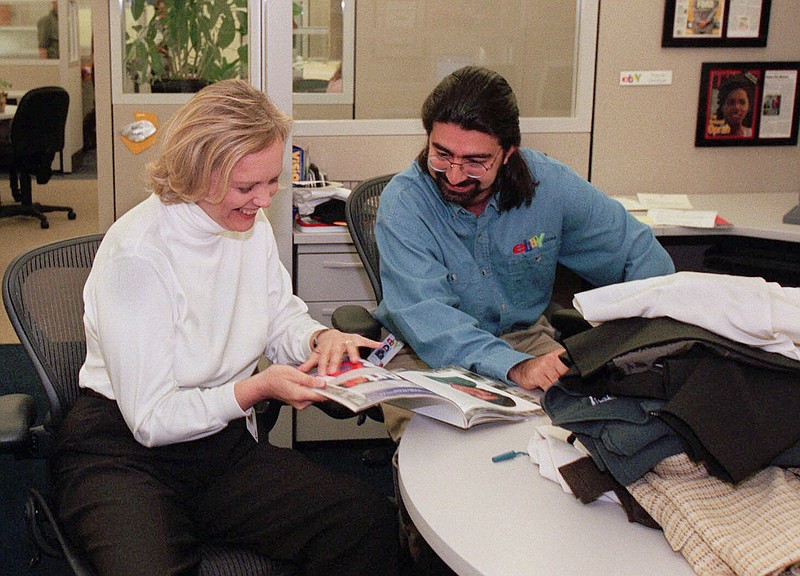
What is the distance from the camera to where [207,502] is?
146 centimetres

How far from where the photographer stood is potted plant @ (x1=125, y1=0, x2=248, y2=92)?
3324 mm

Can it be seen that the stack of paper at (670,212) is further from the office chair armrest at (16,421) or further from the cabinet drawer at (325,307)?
the office chair armrest at (16,421)

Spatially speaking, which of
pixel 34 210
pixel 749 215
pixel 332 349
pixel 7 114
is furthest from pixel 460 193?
pixel 7 114

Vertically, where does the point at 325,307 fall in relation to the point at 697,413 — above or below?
below

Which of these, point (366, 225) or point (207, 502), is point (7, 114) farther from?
point (207, 502)

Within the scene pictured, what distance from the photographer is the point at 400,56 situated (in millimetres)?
3555

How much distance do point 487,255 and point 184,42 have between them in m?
1.90

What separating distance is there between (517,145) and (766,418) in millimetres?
1097

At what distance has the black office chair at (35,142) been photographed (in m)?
6.02

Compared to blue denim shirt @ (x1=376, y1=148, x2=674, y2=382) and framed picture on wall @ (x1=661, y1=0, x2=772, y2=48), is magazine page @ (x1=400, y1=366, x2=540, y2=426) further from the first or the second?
framed picture on wall @ (x1=661, y1=0, x2=772, y2=48)

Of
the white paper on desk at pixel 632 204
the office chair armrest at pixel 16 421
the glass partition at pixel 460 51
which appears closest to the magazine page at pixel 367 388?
the office chair armrest at pixel 16 421

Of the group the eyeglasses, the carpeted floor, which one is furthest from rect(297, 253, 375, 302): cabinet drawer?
the eyeglasses

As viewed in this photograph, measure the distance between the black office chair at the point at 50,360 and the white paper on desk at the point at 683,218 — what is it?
148 cm

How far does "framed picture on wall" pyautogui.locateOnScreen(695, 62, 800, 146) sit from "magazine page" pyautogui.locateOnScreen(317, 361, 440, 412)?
228 cm
